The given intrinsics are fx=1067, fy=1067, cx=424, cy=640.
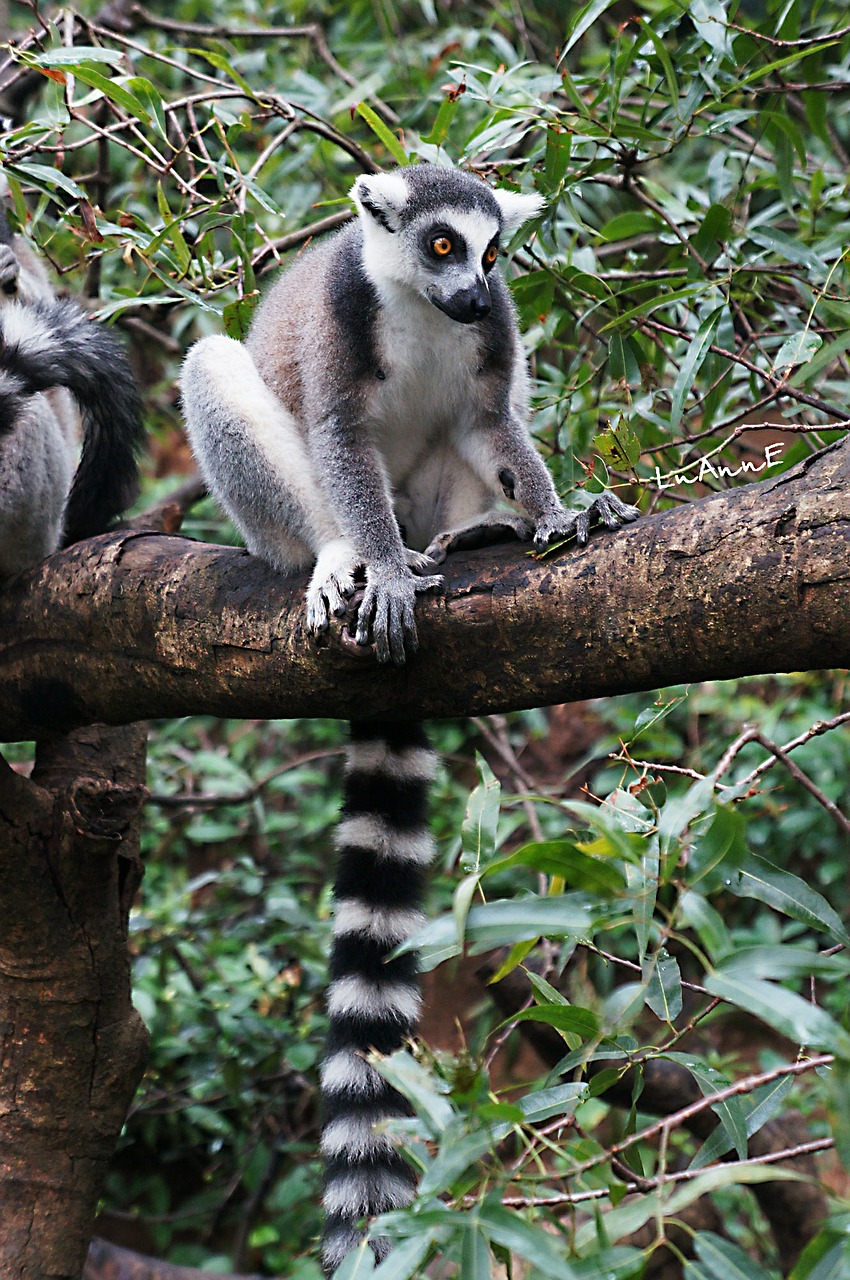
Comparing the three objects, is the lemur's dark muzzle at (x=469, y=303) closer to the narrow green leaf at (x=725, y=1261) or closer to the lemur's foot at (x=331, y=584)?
the lemur's foot at (x=331, y=584)

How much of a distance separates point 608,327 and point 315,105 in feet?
7.15

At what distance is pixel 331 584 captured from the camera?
2348 mm

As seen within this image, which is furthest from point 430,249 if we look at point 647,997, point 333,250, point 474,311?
point 647,997

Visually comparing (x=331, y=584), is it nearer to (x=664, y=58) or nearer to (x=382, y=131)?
(x=382, y=131)

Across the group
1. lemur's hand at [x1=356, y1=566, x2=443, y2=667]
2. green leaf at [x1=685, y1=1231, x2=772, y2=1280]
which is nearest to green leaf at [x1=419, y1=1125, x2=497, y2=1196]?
green leaf at [x1=685, y1=1231, x2=772, y2=1280]

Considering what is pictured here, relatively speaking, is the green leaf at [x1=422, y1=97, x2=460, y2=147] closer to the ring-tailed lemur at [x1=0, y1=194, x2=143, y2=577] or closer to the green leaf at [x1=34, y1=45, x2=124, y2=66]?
the green leaf at [x1=34, y1=45, x2=124, y2=66]

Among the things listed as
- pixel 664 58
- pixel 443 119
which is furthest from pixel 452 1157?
pixel 443 119

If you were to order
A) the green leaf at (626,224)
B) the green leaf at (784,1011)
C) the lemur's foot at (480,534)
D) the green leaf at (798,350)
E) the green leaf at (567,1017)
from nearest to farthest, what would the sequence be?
the green leaf at (784,1011) → the green leaf at (567,1017) → the green leaf at (798,350) → the lemur's foot at (480,534) → the green leaf at (626,224)

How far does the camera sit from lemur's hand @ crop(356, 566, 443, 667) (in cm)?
212

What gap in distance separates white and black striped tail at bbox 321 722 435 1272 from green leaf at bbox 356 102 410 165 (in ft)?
5.23

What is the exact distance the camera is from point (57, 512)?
3.40m

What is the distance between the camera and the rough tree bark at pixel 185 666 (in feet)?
5.76

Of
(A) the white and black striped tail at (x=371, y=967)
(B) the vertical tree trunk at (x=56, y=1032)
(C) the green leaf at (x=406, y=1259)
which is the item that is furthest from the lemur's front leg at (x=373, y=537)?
(C) the green leaf at (x=406, y=1259)

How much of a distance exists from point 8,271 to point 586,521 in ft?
8.23
